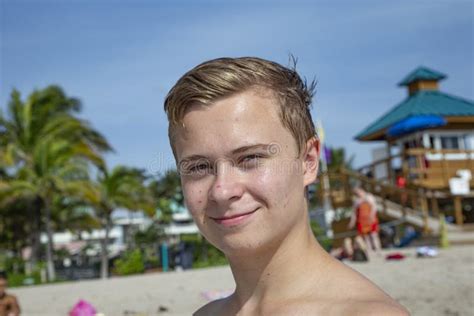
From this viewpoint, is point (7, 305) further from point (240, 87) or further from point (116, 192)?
point (116, 192)

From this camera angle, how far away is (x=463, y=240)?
16109 millimetres

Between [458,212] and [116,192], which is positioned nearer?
[458,212]

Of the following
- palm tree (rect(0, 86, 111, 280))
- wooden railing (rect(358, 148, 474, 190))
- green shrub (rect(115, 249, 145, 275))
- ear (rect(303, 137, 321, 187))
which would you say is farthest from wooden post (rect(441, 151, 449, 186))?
ear (rect(303, 137, 321, 187))

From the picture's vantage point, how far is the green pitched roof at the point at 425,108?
24531 millimetres

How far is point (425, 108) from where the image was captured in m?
24.6

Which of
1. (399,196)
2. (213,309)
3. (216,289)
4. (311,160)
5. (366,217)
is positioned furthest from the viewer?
(399,196)

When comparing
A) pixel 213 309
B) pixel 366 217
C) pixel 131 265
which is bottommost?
pixel 131 265

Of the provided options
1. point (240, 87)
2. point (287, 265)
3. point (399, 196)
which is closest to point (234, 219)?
point (287, 265)

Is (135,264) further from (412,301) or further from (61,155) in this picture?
(412,301)

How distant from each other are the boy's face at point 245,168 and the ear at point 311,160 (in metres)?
0.07

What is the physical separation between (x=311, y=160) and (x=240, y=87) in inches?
11.5

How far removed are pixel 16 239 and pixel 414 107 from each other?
A: 20.5 m

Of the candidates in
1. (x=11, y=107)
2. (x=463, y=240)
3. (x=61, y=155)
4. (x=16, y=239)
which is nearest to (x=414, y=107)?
(x=463, y=240)

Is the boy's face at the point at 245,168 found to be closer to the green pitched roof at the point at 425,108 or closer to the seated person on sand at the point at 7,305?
the seated person on sand at the point at 7,305
